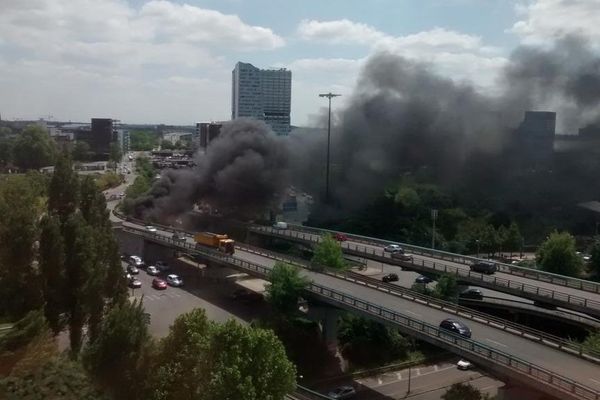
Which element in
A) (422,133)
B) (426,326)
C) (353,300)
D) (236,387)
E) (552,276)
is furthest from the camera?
(422,133)

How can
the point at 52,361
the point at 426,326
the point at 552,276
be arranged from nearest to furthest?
1. the point at 52,361
2. the point at 426,326
3. the point at 552,276

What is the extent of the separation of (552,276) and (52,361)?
72.4 ft

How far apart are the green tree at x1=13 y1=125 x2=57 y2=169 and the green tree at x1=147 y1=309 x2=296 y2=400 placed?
6651 centimetres

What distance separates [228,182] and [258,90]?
8359 centimetres

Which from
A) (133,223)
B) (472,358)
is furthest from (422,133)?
(472,358)

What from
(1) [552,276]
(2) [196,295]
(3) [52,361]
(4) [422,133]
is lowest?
(2) [196,295]

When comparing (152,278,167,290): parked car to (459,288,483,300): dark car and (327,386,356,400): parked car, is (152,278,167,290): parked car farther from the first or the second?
(459,288,483,300): dark car

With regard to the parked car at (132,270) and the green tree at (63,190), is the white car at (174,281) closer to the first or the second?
the parked car at (132,270)

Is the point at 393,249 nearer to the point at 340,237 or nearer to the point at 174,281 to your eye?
the point at 340,237

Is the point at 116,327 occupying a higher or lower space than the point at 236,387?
higher

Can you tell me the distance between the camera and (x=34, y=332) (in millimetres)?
9992

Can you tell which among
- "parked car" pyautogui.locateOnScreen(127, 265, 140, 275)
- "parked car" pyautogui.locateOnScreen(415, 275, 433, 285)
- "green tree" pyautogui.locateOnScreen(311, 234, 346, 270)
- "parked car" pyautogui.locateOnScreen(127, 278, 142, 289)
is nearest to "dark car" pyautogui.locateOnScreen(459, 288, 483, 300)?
"parked car" pyautogui.locateOnScreen(415, 275, 433, 285)

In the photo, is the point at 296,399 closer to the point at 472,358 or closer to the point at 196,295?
the point at 472,358

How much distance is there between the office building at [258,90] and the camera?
12406cm
